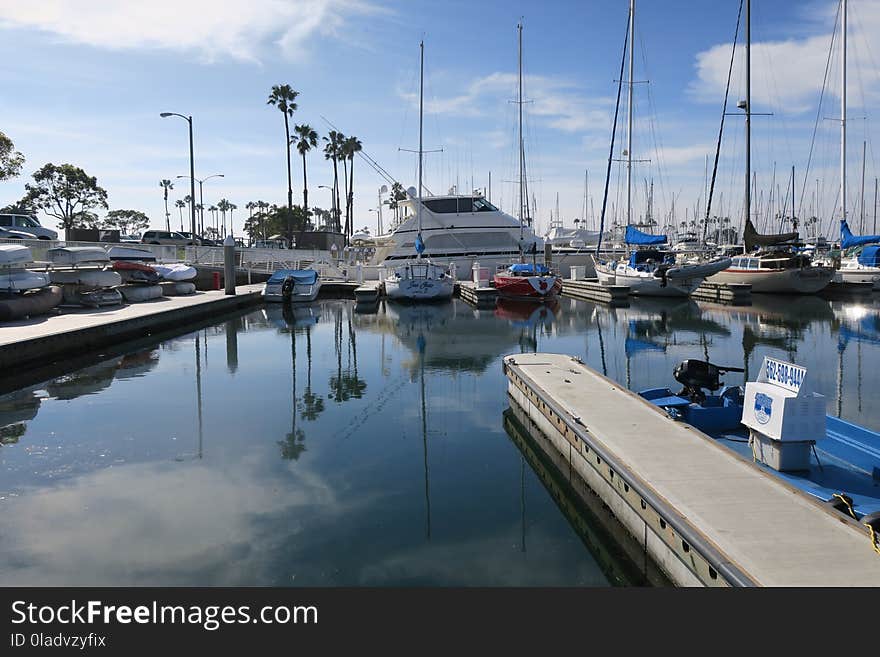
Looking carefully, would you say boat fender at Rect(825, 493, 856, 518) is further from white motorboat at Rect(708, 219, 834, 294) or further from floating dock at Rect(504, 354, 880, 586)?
white motorboat at Rect(708, 219, 834, 294)

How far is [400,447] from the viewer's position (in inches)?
392

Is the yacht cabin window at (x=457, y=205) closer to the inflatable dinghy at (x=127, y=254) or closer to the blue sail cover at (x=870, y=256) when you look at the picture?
the inflatable dinghy at (x=127, y=254)

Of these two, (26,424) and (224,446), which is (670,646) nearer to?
(224,446)

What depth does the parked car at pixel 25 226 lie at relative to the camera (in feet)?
123

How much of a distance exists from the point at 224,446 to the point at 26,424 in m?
3.82

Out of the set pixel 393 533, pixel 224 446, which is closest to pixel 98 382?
pixel 224 446

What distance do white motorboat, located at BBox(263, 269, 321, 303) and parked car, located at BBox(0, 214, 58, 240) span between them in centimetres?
1392

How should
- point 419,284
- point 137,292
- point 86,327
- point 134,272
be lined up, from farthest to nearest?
point 419,284 → point 134,272 → point 137,292 → point 86,327

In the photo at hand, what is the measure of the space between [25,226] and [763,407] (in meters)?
41.5

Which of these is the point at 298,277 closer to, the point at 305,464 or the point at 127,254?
the point at 127,254

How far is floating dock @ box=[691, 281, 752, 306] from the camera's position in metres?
32.7

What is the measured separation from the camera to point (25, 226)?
38094 millimetres

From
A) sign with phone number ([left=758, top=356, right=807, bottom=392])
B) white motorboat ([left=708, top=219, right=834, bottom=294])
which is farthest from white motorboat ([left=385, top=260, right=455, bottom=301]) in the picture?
sign with phone number ([left=758, top=356, right=807, bottom=392])

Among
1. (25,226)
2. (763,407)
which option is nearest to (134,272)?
(25,226)
